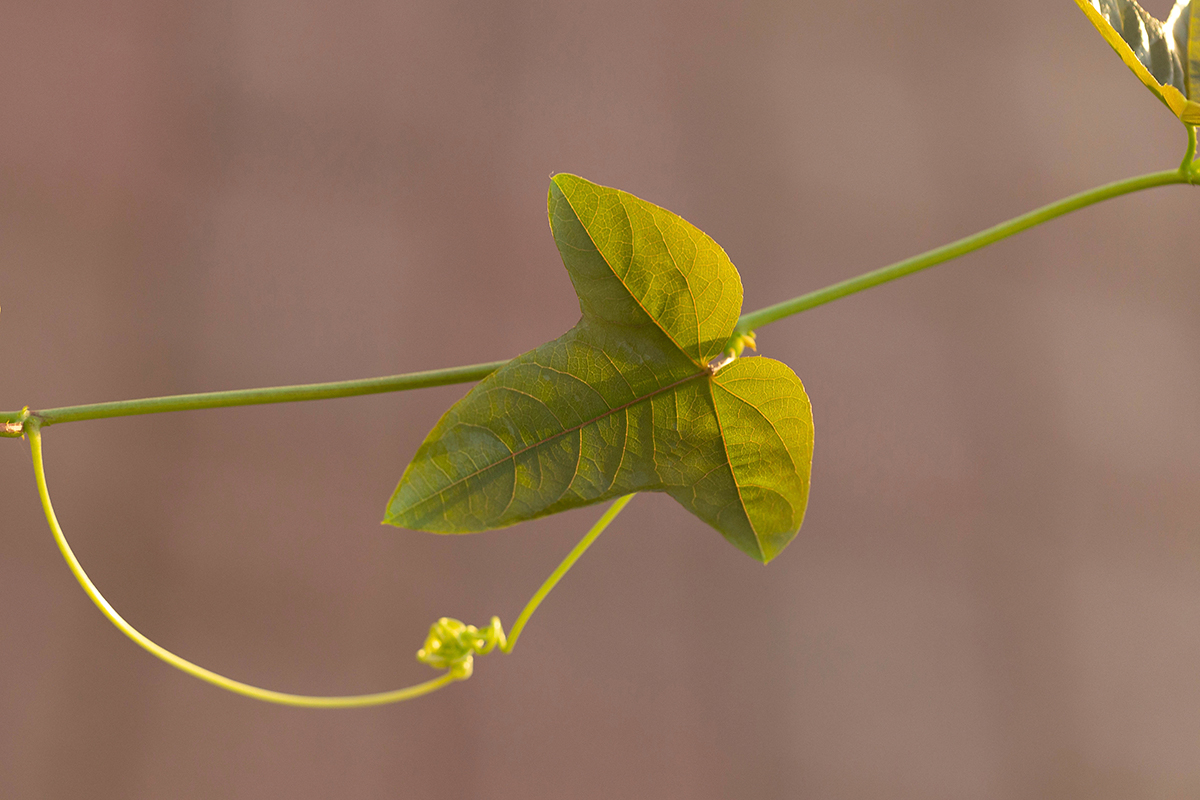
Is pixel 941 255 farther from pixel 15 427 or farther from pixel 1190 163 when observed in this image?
pixel 15 427

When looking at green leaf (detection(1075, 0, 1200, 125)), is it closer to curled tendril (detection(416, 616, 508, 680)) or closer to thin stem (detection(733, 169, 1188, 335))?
thin stem (detection(733, 169, 1188, 335))

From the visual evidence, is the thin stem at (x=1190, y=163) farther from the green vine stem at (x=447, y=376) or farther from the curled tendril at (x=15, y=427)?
the curled tendril at (x=15, y=427)

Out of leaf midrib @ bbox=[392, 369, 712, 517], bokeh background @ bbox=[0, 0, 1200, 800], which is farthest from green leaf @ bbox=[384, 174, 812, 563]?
bokeh background @ bbox=[0, 0, 1200, 800]

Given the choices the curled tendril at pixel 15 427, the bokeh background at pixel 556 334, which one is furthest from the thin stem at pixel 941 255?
the bokeh background at pixel 556 334

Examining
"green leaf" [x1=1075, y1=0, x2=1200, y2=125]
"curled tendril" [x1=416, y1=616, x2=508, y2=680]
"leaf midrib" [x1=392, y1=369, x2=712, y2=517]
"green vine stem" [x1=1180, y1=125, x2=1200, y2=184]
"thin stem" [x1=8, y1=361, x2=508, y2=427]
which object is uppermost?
"green leaf" [x1=1075, y1=0, x2=1200, y2=125]

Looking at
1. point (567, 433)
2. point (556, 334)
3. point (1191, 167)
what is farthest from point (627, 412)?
point (556, 334)

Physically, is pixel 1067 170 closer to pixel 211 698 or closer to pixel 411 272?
pixel 411 272

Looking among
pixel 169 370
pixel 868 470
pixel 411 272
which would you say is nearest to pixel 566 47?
pixel 411 272
